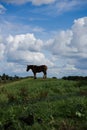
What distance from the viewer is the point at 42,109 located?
13.9 metres

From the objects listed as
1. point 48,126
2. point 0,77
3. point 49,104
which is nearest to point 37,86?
point 0,77

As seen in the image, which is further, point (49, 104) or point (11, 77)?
point (11, 77)

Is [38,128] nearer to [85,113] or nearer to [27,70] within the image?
[85,113]

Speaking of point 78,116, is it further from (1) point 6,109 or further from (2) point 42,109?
(1) point 6,109

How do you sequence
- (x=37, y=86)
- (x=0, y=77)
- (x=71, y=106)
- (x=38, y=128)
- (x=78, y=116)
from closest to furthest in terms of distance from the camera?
(x=38, y=128) → (x=78, y=116) → (x=71, y=106) → (x=37, y=86) → (x=0, y=77)

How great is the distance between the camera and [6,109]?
48.1ft

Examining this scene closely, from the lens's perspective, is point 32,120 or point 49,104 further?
point 49,104

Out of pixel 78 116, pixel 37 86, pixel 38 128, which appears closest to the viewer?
pixel 38 128

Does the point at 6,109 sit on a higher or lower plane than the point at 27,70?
lower

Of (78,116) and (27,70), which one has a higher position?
(27,70)

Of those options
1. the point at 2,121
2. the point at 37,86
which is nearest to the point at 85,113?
the point at 2,121

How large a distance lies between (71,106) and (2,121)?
264cm

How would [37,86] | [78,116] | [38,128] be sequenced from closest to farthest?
[38,128], [78,116], [37,86]

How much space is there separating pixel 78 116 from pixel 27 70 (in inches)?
1258
